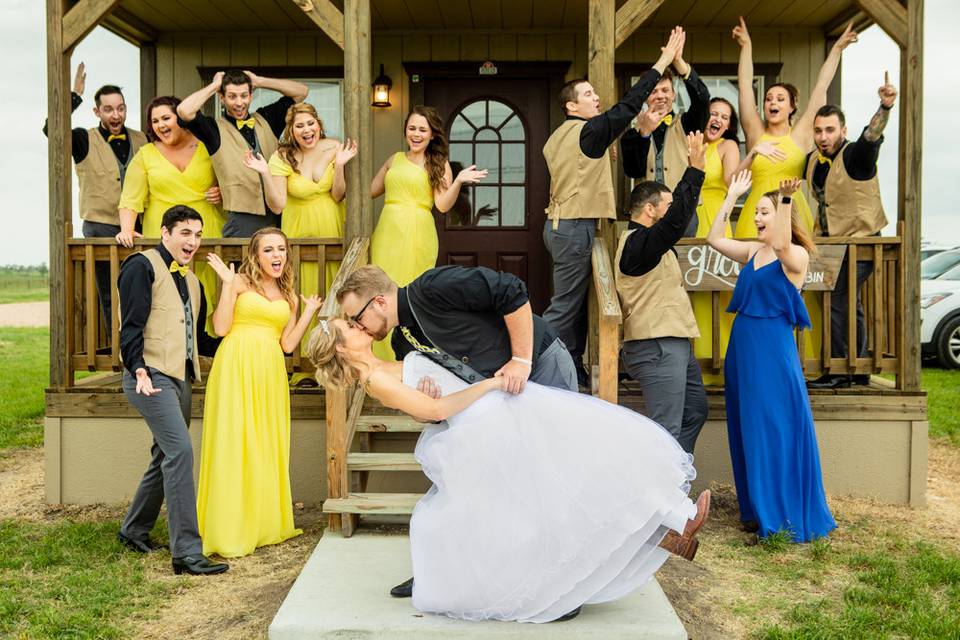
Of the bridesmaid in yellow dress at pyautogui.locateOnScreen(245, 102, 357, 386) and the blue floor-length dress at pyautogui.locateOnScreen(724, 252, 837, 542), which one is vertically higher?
the bridesmaid in yellow dress at pyautogui.locateOnScreen(245, 102, 357, 386)

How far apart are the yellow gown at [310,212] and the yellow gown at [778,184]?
289cm

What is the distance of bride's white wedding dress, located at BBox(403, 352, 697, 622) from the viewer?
157 inches

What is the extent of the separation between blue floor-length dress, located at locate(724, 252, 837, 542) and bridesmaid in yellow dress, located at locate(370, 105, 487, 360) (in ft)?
6.77

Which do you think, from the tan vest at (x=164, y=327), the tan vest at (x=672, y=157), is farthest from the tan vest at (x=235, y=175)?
the tan vest at (x=672, y=157)

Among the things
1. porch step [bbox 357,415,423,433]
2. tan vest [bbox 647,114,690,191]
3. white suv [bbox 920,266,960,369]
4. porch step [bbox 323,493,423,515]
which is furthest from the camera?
white suv [bbox 920,266,960,369]

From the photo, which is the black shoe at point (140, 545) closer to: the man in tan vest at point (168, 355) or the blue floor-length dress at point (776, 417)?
the man in tan vest at point (168, 355)

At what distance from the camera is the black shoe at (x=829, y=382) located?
707 cm

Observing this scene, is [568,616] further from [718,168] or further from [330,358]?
[718,168]

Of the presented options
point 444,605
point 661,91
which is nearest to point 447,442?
point 444,605

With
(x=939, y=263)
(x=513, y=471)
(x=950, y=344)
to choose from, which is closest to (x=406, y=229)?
(x=513, y=471)

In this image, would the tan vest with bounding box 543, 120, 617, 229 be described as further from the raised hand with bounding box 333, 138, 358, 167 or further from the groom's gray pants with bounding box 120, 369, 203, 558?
Result: the groom's gray pants with bounding box 120, 369, 203, 558

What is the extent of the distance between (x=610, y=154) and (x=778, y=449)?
214 cm

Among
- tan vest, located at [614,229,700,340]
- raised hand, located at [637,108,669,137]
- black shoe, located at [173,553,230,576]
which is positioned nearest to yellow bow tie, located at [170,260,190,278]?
black shoe, located at [173,553,230,576]

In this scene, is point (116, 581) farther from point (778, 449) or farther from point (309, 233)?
point (778, 449)
